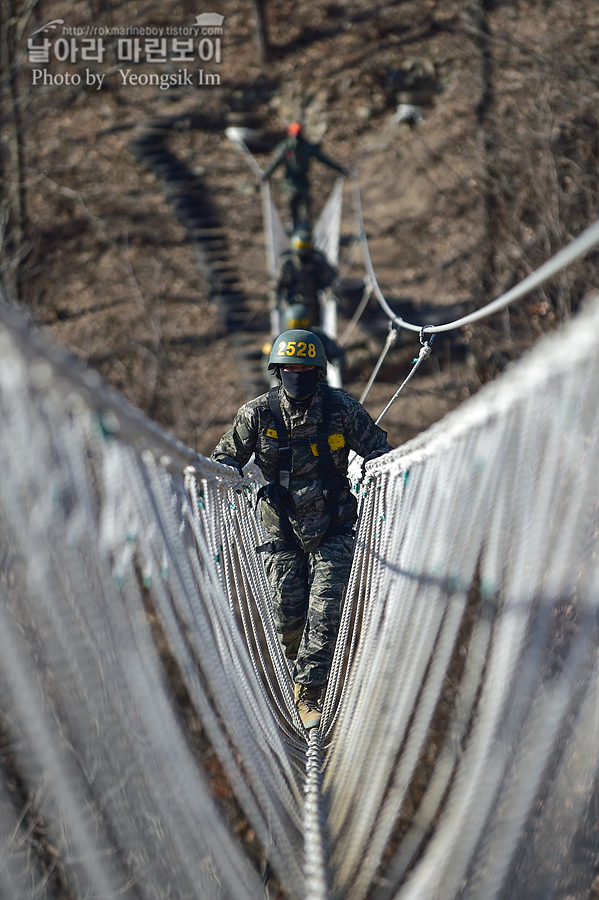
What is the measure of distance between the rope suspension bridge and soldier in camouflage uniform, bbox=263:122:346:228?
5.60m

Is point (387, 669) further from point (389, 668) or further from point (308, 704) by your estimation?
point (308, 704)

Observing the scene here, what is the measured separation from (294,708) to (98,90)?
12756 millimetres

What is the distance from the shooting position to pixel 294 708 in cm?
323

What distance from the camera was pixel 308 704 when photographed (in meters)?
3.21

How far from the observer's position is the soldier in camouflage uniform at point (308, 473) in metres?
3.07

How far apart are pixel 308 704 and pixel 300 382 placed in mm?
1325

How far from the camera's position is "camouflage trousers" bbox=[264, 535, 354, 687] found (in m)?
3.08

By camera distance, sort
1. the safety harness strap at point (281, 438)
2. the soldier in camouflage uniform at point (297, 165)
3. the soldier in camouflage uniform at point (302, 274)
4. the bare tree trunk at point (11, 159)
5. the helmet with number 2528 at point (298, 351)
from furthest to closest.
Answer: the bare tree trunk at point (11, 159) < the soldier in camouflage uniform at point (297, 165) < the soldier in camouflage uniform at point (302, 274) < the safety harness strap at point (281, 438) < the helmet with number 2528 at point (298, 351)

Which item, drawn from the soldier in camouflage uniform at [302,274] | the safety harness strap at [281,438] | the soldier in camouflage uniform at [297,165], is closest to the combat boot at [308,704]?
the safety harness strap at [281,438]

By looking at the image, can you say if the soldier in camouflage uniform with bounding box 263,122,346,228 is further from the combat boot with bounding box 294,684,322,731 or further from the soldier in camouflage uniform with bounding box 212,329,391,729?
the combat boot with bounding box 294,684,322,731

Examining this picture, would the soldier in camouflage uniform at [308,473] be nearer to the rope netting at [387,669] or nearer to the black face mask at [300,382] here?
the black face mask at [300,382]

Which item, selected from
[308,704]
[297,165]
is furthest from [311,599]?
[297,165]

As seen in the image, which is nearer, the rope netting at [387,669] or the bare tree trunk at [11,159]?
the rope netting at [387,669]

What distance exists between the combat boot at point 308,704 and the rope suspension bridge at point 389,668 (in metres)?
0.55
